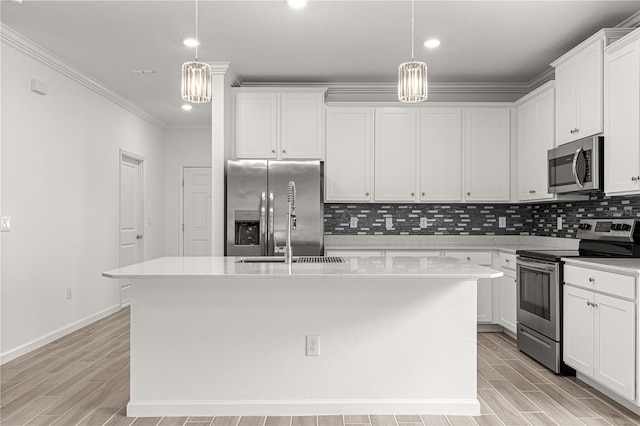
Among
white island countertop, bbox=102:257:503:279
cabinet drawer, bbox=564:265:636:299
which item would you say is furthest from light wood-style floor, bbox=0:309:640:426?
white island countertop, bbox=102:257:503:279

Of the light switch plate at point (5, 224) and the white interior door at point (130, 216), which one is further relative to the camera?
the white interior door at point (130, 216)

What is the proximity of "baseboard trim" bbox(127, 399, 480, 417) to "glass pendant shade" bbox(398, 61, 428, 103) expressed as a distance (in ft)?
5.81

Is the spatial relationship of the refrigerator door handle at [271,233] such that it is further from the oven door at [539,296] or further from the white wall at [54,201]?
the oven door at [539,296]

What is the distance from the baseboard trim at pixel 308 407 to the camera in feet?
8.96

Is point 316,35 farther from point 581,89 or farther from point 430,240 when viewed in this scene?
point 430,240

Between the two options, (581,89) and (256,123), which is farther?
(256,123)

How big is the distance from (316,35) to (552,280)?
2653 millimetres

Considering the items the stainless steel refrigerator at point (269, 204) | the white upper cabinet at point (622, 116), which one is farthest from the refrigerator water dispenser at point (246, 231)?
the white upper cabinet at point (622, 116)

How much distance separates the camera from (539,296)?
3.71 metres

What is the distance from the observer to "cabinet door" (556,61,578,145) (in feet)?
12.6

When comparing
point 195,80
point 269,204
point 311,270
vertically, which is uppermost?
point 195,80

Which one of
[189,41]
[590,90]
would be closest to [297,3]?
[189,41]

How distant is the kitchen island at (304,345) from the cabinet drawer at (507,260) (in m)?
1.85

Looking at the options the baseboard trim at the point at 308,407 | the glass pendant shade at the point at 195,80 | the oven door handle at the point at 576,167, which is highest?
the glass pendant shade at the point at 195,80
